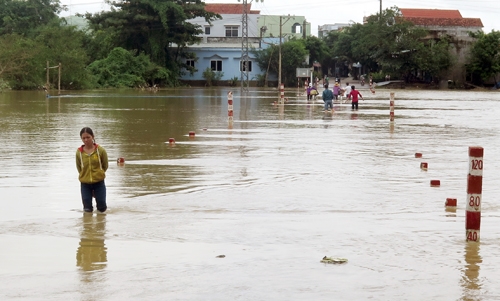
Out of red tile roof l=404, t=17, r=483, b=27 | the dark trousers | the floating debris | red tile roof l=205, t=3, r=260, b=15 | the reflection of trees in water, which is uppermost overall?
red tile roof l=205, t=3, r=260, b=15

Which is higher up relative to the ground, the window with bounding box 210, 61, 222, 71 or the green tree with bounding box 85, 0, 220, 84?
the green tree with bounding box 85, 0, 220, 84

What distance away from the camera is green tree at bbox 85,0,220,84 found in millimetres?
76250

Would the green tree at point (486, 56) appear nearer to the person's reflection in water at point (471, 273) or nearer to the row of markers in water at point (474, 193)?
the row of markers in water at point (474, 193)

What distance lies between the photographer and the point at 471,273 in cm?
717

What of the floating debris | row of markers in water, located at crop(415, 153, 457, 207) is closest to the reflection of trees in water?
the floating debris

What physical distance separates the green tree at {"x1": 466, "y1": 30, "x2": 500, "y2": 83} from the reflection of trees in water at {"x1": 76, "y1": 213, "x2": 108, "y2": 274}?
73430 mm

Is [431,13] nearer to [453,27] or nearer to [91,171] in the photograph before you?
[453,27]

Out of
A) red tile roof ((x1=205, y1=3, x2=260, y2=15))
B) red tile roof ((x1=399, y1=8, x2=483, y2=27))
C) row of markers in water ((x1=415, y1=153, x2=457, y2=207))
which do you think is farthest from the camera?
red tile roof ((x1=205, y1=3, x2=260, y2=15))

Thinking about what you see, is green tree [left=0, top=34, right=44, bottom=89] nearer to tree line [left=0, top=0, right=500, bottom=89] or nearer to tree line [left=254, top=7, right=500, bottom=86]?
tree line [left=0, top=0, right=500, bottom=89]

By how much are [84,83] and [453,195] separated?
2177 inches

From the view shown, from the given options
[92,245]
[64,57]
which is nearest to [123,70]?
[64,57]

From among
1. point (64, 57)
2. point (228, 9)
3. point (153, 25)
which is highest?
point (228, 9)

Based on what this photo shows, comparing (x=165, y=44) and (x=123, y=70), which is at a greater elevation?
(x=165, y=44)

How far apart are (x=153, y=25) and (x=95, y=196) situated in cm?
6942
